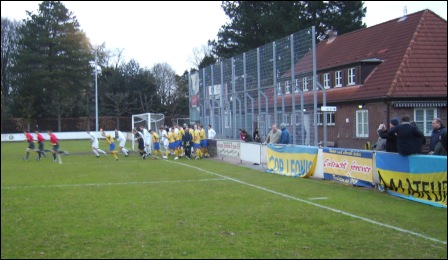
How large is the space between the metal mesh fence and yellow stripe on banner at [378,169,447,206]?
23.8 feet

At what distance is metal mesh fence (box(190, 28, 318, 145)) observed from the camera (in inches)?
891

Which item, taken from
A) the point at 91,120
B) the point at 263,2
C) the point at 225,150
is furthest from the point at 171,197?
the point at 91,120

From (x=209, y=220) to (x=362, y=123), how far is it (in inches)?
956

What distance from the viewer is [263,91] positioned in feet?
90.1

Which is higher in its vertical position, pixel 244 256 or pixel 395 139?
pixel 395 139

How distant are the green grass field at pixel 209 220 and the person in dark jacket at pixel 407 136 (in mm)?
1335

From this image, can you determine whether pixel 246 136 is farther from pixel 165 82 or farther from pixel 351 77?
pixel 165 82

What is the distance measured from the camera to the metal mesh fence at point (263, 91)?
22641 mm

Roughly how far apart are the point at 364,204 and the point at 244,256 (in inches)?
235

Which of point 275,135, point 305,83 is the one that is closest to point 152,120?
point 305,83

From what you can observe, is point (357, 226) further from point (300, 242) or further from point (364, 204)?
point (364, 204)

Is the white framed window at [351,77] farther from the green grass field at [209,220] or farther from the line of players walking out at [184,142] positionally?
the green grass field at [209,220]

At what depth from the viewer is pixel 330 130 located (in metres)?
36.0

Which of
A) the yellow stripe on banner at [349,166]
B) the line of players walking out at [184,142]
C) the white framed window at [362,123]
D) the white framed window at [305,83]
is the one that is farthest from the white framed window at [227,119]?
the yellow stripe on banner at [349,166]
